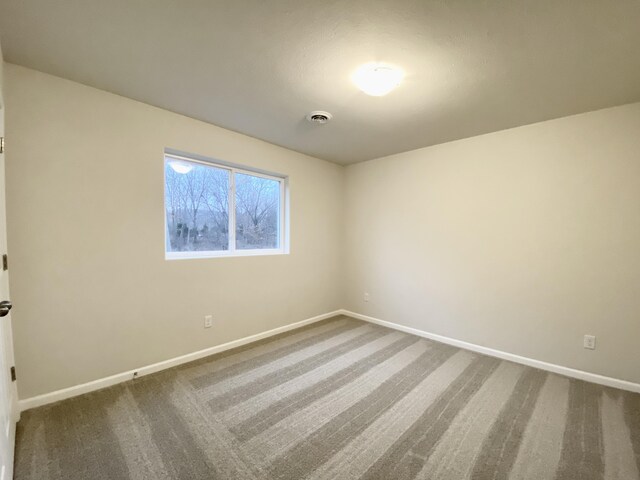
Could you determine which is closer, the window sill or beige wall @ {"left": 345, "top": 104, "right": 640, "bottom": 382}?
beige wall @ {"left": 345, "top": 104, "right": 640, "bottom": 382}

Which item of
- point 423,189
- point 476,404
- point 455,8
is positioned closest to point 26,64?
point 455,8

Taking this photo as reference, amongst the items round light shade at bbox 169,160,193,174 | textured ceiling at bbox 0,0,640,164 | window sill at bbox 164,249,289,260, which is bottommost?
window sill at bbox 164,249,289,260

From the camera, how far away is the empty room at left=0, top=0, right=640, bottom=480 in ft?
4.74

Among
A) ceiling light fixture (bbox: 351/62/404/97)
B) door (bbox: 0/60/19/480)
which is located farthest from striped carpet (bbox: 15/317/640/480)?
ceiling light fixture (bbox: 351/62/404/97)

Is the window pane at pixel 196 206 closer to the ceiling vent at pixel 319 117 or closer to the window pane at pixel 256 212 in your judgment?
the window pane at pixel 256 212

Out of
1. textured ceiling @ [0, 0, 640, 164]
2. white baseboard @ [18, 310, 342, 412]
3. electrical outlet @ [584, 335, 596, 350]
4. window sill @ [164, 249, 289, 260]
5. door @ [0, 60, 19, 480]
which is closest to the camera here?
door @ [0, 60, 19, 480]

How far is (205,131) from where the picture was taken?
2.65m

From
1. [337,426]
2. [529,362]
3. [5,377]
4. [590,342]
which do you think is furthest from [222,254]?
[590,342]

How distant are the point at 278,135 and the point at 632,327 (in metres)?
3.62

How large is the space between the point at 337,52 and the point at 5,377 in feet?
8.41

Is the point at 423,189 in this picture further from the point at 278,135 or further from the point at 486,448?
the point at 486,448

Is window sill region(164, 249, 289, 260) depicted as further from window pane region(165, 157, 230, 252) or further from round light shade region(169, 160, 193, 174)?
round light shade region(169, 160, 193, 174)

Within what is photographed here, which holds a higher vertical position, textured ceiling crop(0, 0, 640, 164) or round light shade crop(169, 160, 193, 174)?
textured ceiling crop(0, 0, 640, 164)

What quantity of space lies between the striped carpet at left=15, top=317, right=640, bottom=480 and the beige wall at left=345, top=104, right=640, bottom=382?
1.47ft
